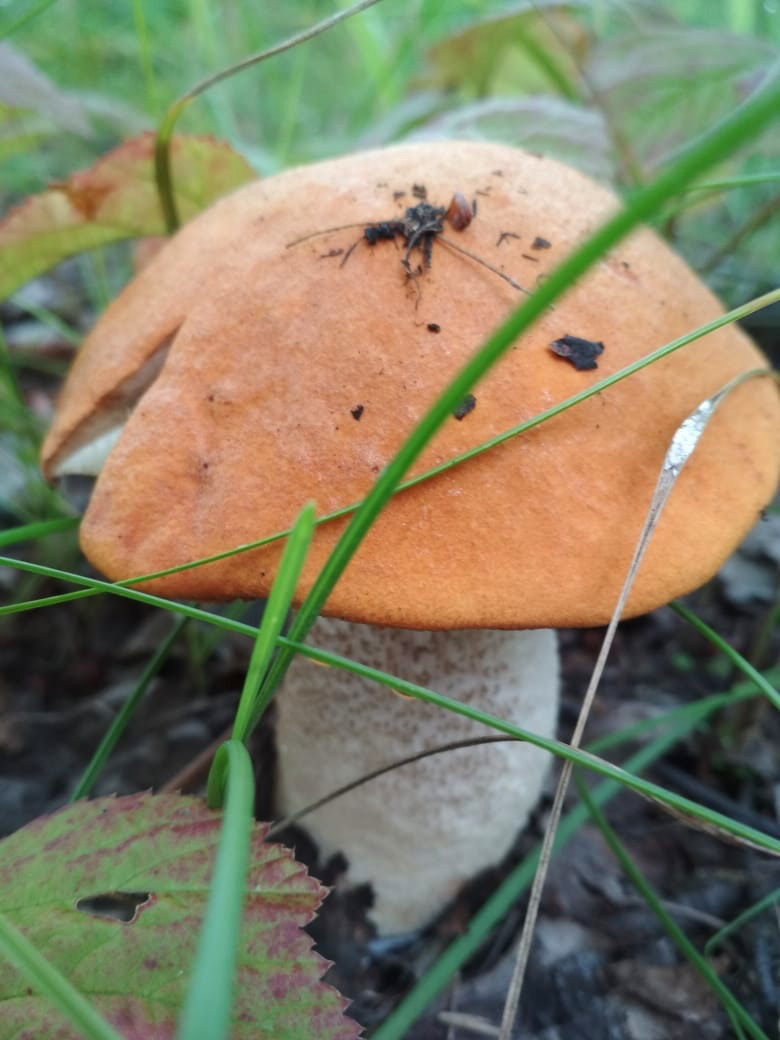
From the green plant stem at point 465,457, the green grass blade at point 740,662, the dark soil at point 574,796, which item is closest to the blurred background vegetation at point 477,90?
the green plant stem at point 465,457

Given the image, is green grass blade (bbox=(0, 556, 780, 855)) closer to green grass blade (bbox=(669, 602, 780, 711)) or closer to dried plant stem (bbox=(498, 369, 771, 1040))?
dried plant stem (bbox=(498, 369, 771, 1040))

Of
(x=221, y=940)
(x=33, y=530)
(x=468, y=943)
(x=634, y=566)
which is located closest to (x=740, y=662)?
(x=634, y=566)

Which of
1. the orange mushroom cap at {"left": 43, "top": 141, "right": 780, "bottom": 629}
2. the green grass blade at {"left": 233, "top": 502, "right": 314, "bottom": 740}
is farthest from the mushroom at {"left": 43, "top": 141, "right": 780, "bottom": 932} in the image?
the green grass blade at {"left": 233, "top": 502, "right": 314, "bottom": 740}

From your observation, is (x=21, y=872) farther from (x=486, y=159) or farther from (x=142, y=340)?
(x=486, y=159)

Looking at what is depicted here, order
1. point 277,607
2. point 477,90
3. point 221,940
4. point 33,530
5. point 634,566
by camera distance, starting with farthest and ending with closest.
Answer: point 477,90, point 33,530, point 634,566, point 277,607, point 221,940

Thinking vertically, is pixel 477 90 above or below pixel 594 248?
above

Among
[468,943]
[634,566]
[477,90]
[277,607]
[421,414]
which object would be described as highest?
[477,90]

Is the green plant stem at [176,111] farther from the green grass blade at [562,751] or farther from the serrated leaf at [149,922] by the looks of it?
the serrated leaf at [149,922]

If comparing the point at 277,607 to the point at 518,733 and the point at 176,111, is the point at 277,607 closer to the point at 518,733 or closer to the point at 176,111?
the point at 518,733
